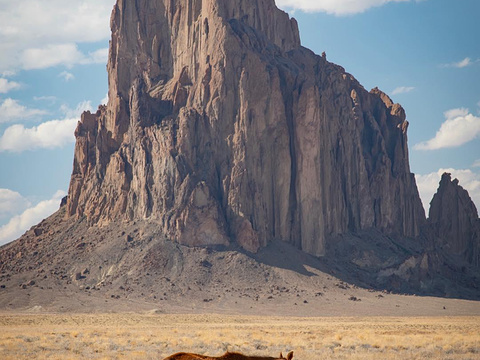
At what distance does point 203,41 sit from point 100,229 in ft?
116

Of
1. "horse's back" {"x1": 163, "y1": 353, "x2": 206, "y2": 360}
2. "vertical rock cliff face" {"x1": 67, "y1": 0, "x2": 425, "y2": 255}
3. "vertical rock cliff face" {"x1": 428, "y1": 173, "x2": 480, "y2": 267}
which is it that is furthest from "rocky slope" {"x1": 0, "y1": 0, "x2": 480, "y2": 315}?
"horse's back" {"x1": 163, "y1": 353, "x2": 206, "y2": 360}

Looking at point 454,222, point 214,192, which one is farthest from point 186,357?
point 454,222

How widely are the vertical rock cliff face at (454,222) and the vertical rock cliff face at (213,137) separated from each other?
1192 inches

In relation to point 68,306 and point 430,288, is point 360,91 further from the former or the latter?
point 68,306

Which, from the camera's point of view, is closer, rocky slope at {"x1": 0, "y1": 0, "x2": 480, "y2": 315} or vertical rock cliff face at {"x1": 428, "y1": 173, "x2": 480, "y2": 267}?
rocky slope at {"x1": 0, "y1": 0, "x2": 480, "y2": 315}

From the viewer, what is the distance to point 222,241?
109 m

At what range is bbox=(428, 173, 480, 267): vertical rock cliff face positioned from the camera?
6191 inches

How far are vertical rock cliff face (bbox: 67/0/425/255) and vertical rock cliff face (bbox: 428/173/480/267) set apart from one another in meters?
30.3

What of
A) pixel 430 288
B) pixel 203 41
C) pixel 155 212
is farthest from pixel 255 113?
pixel 430 288

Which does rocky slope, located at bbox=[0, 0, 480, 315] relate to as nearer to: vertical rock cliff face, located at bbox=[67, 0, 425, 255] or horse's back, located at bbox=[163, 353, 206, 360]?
vertical rock cliff face, located at bbox=[67, 0, 425, 255]

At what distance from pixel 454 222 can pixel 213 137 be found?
70.2 m

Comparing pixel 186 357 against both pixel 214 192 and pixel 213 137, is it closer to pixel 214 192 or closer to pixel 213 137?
pixel 214 192

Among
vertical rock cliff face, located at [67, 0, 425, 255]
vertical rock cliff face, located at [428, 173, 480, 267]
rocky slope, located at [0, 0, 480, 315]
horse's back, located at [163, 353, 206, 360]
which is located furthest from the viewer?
vertical rock cliff face, located at [428, 173, 480, 267]

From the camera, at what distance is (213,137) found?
115250 mm
